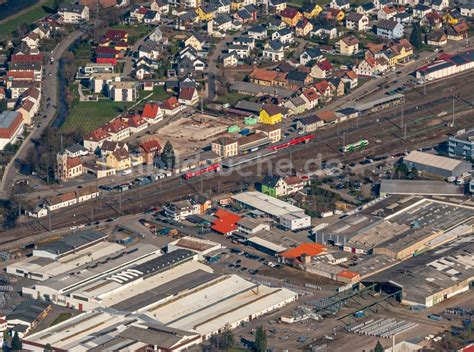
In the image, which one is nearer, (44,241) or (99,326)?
(99,326)

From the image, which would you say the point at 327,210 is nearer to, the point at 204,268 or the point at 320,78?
the point at 204,268

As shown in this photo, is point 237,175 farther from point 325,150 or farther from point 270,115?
point 270,115

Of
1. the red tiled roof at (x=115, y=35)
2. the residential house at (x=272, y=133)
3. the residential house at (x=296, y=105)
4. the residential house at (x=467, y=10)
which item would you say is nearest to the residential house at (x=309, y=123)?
the residential house at (x=272, y=133)

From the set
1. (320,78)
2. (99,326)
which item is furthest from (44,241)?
(320,78)

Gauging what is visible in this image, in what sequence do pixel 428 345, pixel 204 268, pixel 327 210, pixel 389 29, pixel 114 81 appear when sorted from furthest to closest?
pixel 389 29, pixel 114 81, pixel 327 210, pixel 204 268, pixel 428 345

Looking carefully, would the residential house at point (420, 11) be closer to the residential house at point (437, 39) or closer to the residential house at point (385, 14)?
the residential house at point (385, 14)

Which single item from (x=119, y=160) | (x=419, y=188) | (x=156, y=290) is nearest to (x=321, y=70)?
(x=119, y=160)

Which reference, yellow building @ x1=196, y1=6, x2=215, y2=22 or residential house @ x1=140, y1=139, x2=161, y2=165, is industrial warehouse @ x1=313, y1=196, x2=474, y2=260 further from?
yellow building @ x1=196, y1=6, x2=215, y2=22
